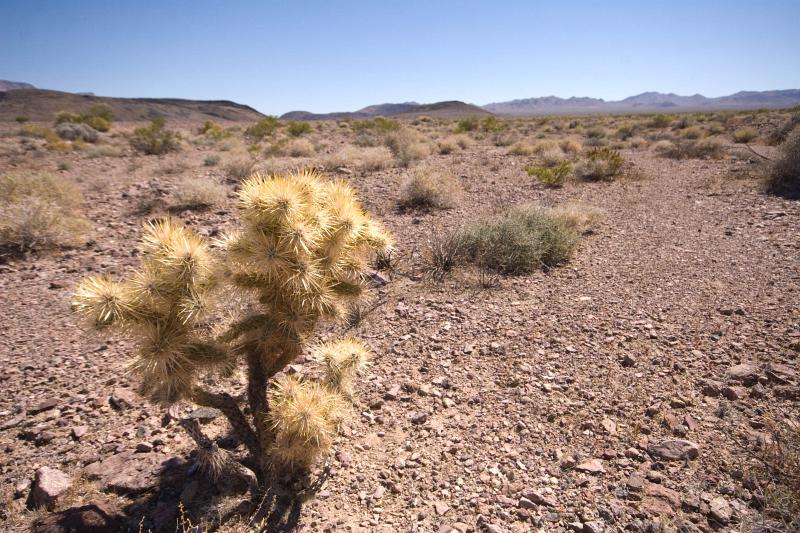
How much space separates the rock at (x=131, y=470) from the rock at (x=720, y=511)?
3403 mm

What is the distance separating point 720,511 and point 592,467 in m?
0.69

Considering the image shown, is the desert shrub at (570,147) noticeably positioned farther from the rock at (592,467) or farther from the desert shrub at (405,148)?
the rock at (592,467)

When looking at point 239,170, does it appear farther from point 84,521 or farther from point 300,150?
point 84,521

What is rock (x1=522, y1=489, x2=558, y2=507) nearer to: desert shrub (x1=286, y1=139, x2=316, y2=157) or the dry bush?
the dry bush

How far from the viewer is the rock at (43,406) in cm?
338

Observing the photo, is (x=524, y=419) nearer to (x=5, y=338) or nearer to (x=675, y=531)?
(x=675, y=531)

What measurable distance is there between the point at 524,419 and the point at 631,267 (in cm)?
373

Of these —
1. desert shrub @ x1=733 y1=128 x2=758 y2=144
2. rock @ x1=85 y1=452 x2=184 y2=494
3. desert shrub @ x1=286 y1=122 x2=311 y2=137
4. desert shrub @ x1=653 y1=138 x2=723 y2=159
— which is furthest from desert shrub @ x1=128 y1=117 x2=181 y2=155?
desert shrub @ x1=733 y1=128 x2=758 y2=144

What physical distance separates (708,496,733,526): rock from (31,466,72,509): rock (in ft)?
13.0

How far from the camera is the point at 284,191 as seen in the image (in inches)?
88.9

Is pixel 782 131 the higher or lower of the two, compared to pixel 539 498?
higher

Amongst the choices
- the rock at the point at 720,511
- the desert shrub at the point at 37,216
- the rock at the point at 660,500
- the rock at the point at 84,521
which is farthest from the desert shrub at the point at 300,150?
the rock at the point at 720,511

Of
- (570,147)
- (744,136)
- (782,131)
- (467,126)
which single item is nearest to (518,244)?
(570,147)

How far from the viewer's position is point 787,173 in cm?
950
